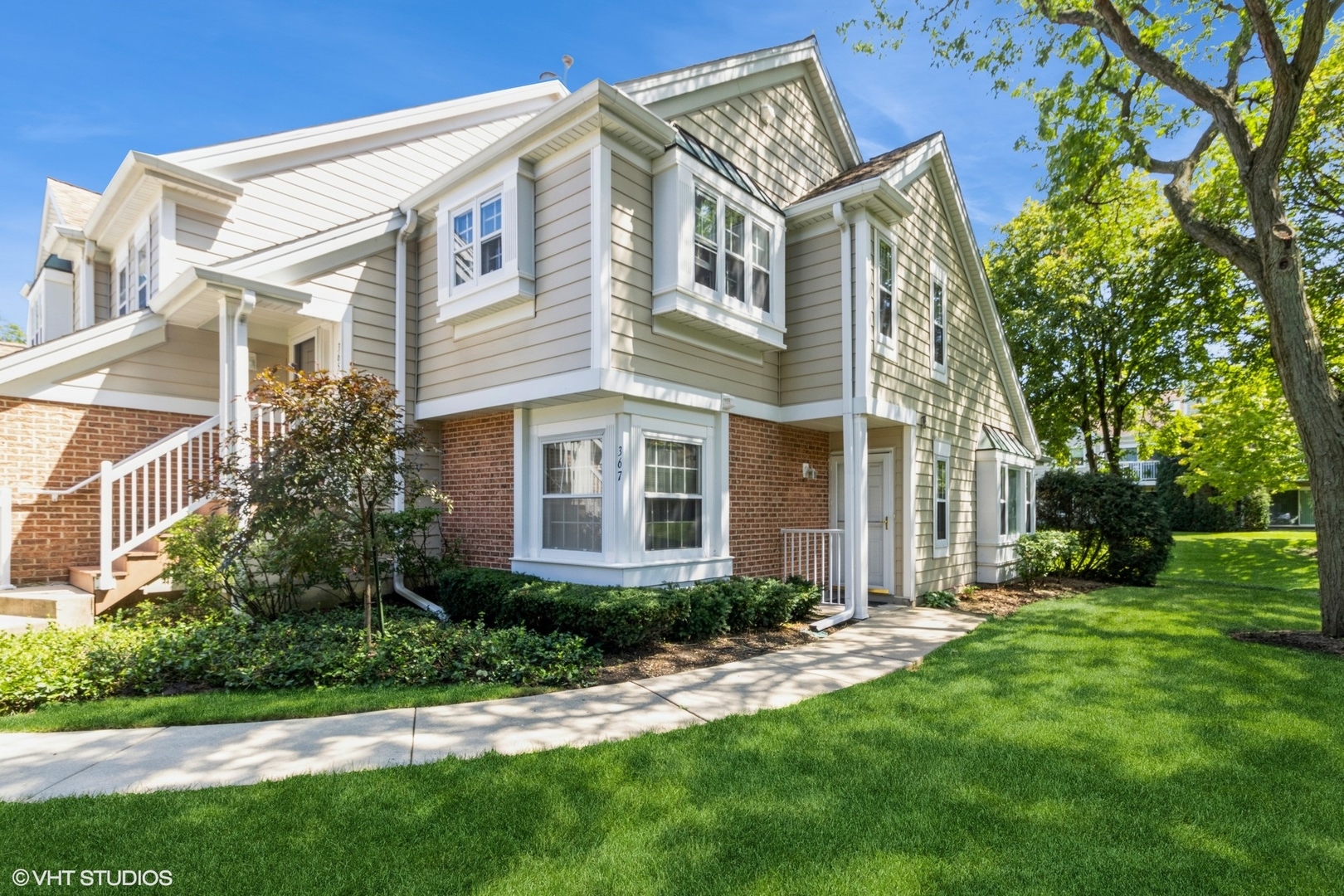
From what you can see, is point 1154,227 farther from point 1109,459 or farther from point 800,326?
point 800,326

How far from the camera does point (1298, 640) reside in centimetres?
749

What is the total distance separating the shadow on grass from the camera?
2.87 m

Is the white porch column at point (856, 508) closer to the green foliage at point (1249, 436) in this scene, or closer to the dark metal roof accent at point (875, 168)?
the dark metal roof accent at point (875, 168)

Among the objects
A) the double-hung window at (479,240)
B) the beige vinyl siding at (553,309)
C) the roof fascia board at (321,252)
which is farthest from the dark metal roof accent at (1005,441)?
the roof fascia board at (321,252)

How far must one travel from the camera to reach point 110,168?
10453 mm

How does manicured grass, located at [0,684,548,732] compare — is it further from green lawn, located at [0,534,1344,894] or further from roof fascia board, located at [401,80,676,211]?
roof fascia board, located at [401,80,676,211]

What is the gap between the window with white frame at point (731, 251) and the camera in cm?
839

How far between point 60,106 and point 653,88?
1079 cm

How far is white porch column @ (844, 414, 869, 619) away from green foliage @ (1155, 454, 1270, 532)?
24639 millimetres

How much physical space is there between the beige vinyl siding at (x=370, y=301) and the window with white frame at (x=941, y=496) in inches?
355

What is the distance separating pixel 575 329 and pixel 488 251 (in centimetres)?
202

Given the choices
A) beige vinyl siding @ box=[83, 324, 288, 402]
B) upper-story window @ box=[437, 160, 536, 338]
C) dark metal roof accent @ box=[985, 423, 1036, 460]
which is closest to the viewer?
upper-story window @ box=[437, 160, 536, 338]

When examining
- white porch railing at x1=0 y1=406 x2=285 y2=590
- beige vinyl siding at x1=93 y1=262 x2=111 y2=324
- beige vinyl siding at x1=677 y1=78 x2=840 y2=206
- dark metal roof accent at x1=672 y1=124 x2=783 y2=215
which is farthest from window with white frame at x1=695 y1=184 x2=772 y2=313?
beige vinyl siding at x1=93 y1=262 x2=111 y2=324

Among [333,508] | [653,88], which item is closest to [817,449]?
[653,88]
